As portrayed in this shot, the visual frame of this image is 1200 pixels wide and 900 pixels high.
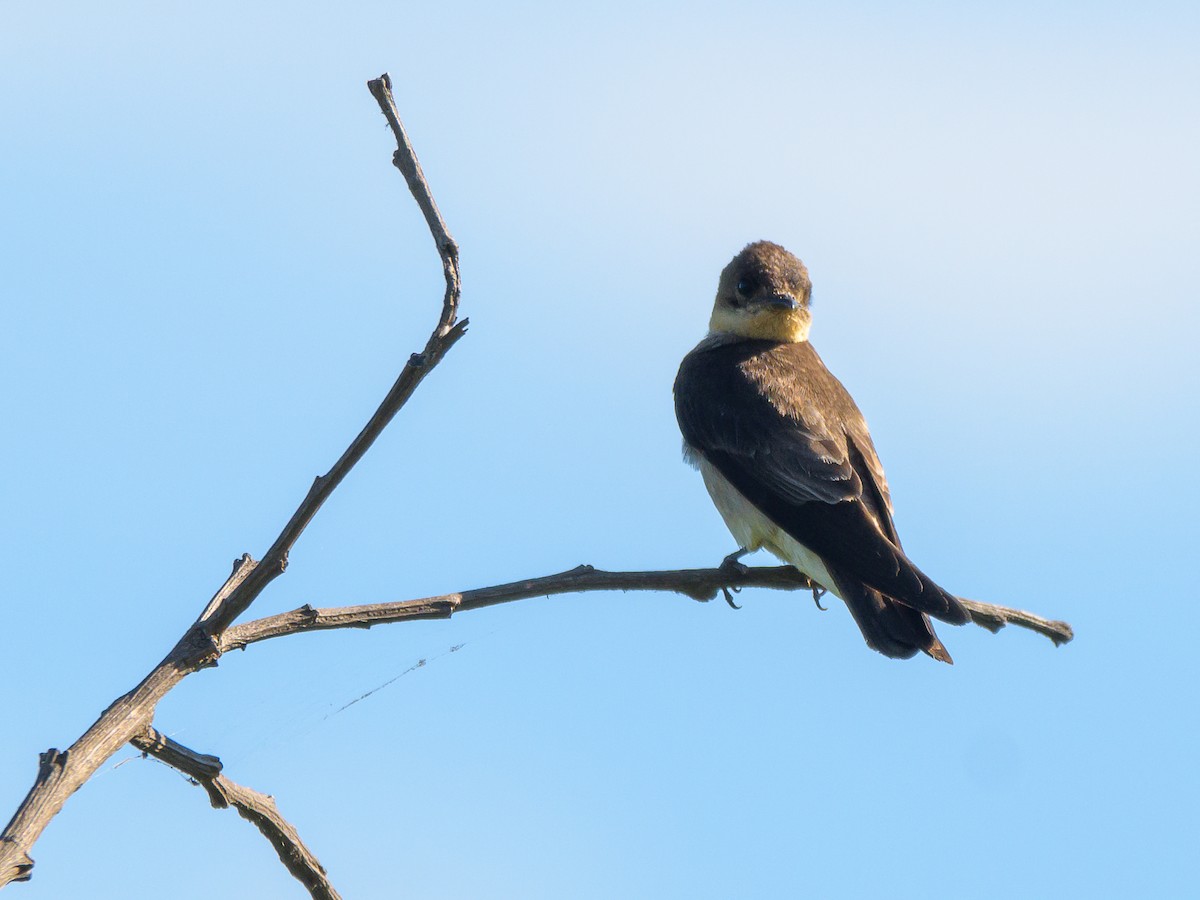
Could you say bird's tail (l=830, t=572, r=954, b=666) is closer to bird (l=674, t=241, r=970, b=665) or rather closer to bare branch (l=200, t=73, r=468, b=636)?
bird (l=674, t=241, r=970, b=665)

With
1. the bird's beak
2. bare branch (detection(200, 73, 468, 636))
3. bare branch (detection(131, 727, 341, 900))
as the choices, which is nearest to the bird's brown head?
the bird's beak

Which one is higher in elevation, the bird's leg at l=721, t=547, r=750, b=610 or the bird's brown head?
the bird's brown head

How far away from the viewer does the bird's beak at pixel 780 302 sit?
8.49m

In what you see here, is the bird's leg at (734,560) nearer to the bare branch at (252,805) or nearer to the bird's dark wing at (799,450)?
the bird's dark wing at (799,450)

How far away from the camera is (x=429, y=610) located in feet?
12.1

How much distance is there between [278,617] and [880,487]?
4.46 m

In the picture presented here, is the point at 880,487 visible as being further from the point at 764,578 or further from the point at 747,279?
the point at 747,279

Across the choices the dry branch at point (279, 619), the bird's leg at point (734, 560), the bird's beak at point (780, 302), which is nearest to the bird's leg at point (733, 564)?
the bird's leg at point (734, 560)

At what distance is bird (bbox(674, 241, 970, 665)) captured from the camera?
6.21 meters

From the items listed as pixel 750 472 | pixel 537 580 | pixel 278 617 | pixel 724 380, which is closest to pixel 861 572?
pixel 750 472

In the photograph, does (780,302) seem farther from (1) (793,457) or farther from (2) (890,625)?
(2) (890,625)

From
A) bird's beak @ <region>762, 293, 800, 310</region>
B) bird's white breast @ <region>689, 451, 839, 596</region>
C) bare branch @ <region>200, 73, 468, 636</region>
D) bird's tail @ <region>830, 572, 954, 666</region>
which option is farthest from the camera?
bird's beak @ <region>762, 293, 800, 310</region>

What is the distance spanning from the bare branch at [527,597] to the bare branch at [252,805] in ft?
0.81

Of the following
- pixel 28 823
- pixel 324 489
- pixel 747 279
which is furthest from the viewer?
pixel 747 279
